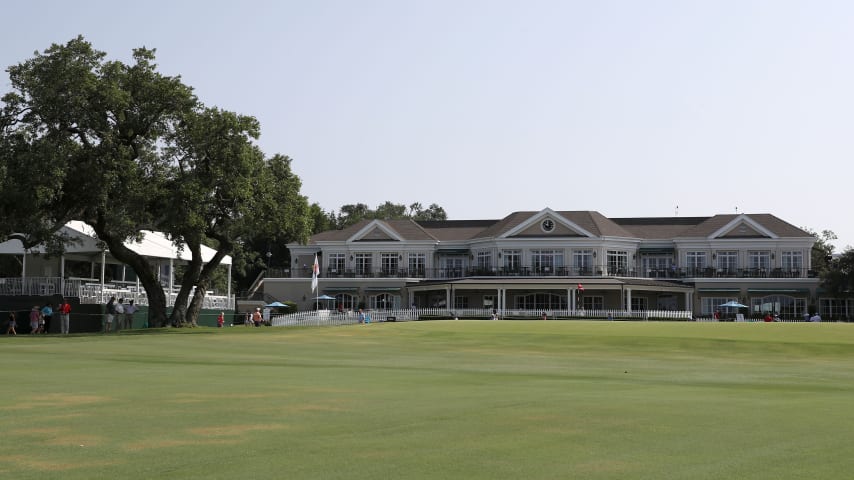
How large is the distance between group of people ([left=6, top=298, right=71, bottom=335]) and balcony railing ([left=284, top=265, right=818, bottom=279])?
134ft

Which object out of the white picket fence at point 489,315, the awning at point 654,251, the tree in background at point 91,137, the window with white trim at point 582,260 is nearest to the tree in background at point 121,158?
the tree in background at point 91,137

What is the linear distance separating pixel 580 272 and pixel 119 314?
4273 centimetres

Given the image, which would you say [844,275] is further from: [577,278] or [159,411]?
[159,411]

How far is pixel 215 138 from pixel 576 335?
18.3m

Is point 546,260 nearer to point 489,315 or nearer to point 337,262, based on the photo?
point 489,315

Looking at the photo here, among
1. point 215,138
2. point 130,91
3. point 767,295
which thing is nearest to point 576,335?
point 215,138

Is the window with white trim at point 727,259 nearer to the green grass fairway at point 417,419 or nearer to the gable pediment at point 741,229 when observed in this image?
the gable pediment at point 741,229

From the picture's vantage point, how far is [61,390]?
1440 centimetres

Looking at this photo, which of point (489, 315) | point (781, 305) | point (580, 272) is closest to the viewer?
point (489, 315)

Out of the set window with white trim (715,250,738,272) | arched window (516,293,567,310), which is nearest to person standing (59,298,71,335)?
arched window (516,293,567,310)

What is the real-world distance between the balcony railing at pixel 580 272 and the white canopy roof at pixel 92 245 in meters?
30.3

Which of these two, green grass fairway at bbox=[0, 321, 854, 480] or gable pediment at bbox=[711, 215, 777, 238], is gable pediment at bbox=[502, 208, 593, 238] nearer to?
gable pediment at bbox=[711, 215, 777, 238]

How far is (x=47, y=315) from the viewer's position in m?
44.7

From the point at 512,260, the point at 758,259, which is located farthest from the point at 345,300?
the point at 758,259
